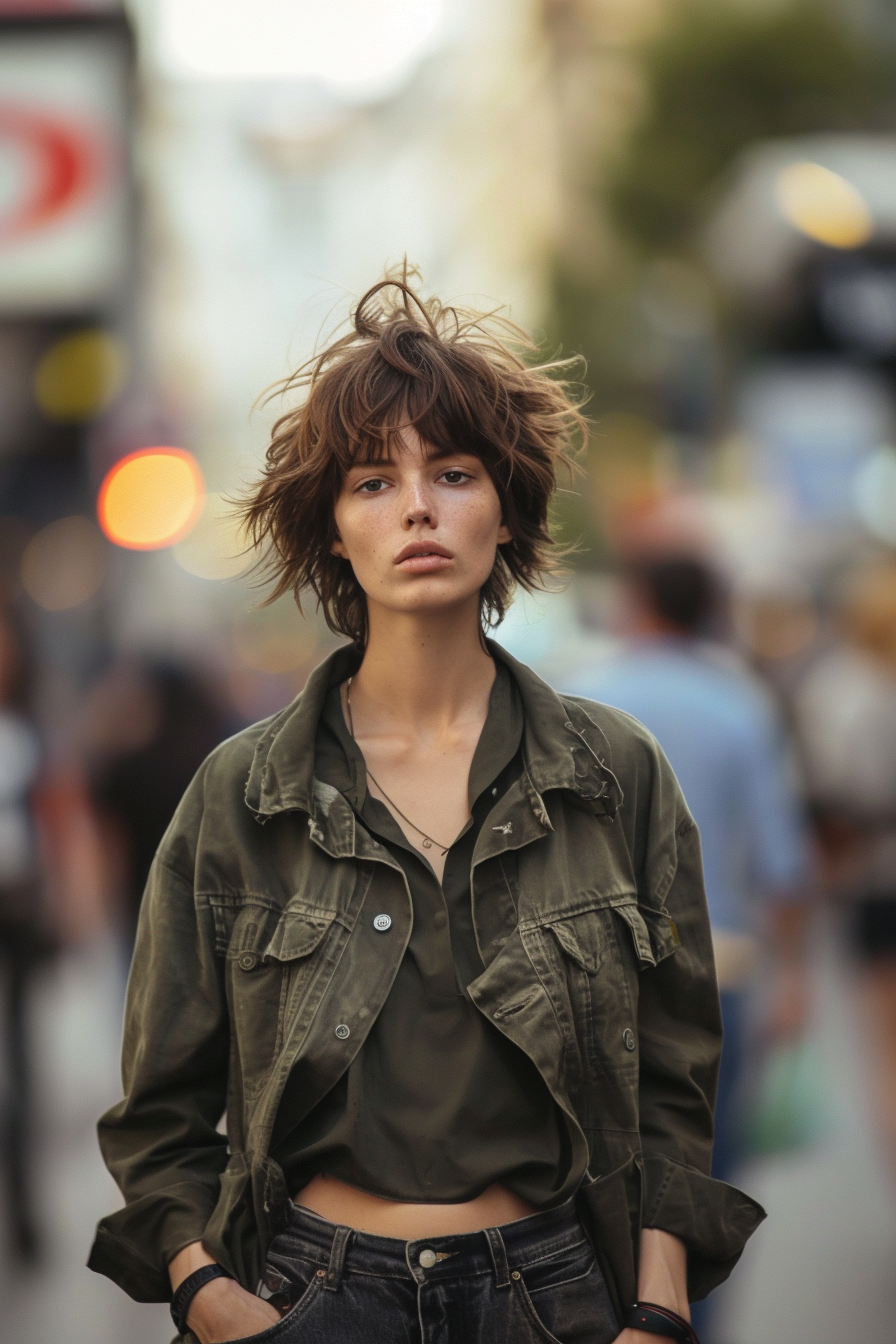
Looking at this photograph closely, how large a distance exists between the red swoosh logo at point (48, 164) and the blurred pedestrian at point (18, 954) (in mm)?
3127

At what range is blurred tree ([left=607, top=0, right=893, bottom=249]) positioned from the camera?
75.4 ft

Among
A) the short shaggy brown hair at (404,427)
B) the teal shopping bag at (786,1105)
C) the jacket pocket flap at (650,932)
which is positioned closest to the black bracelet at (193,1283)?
the jacket pocket flap at (650,932)

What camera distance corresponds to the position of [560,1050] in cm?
231

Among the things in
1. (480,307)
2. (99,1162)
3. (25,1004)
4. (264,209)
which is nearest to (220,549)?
(480,307)

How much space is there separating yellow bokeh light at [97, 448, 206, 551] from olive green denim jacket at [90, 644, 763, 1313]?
Answer: 10.6m

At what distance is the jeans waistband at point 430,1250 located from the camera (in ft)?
7.38

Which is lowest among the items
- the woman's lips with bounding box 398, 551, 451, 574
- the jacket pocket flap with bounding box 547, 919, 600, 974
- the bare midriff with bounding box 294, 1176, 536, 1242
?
the bare midriff with bounding box 294, 1176, 536, 1242

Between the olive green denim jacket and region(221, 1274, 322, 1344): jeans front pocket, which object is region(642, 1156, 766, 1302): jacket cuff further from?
region(221, 1274, 322, 1344): jeans front pocket

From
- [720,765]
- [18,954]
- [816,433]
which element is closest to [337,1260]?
[720,765]

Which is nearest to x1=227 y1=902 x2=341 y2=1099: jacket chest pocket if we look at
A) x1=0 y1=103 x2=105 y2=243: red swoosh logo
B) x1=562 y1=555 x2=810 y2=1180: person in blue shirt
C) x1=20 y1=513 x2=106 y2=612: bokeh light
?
x1=562 y1=555 x2=810 y2=1180: person in blue shirt

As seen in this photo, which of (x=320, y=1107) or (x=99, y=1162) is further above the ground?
(x=320, y=1107)

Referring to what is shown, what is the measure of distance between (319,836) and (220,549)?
148cm

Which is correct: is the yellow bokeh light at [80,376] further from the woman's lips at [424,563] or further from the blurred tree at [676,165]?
the woman's lips at [424,563]

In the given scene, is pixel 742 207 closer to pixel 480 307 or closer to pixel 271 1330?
pixel 480 307
